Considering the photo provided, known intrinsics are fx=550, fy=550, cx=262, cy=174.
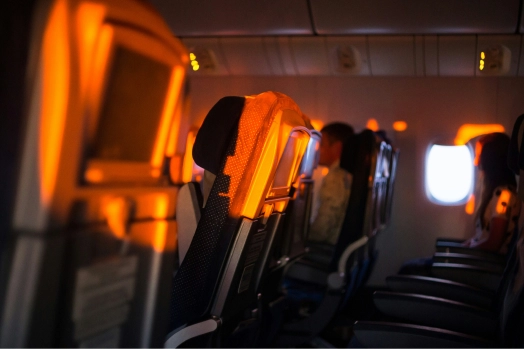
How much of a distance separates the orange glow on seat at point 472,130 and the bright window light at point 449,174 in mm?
75

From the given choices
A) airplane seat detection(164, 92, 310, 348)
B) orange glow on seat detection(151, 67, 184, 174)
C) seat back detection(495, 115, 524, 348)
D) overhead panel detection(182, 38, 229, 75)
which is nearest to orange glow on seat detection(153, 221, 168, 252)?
orange glow on seat detection(151, 67, 184, 174)

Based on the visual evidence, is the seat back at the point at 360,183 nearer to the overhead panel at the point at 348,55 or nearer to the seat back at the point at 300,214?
the seat back at the point at 300,214

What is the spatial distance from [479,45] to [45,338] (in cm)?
492

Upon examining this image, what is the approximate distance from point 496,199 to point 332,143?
4.62 ft

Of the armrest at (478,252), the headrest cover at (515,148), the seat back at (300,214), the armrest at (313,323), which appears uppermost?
the headrest cover at (515,148)

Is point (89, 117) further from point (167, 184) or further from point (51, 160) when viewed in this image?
point (167, 184)

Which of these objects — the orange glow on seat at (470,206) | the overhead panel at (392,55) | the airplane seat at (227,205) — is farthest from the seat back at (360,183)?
the orange glow on seat at (470,206)

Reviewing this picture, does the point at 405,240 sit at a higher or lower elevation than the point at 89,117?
lower

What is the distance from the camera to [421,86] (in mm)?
5742

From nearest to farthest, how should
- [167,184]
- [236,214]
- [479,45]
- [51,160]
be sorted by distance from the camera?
[51,160], [167,184], [236,214], [479,45]

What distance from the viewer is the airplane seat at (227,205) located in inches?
69.7

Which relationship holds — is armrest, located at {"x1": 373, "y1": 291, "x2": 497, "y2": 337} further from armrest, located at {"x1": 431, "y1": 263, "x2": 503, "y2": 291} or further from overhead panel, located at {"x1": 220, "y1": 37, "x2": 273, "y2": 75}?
overhead panel, located at {"x1": 220, "y1": 37, "x2": 273, "y2": 75}

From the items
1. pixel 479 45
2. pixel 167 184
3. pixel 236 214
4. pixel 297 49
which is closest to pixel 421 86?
pixel 479 45

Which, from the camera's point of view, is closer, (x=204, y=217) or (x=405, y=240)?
(x=204, y=217)
